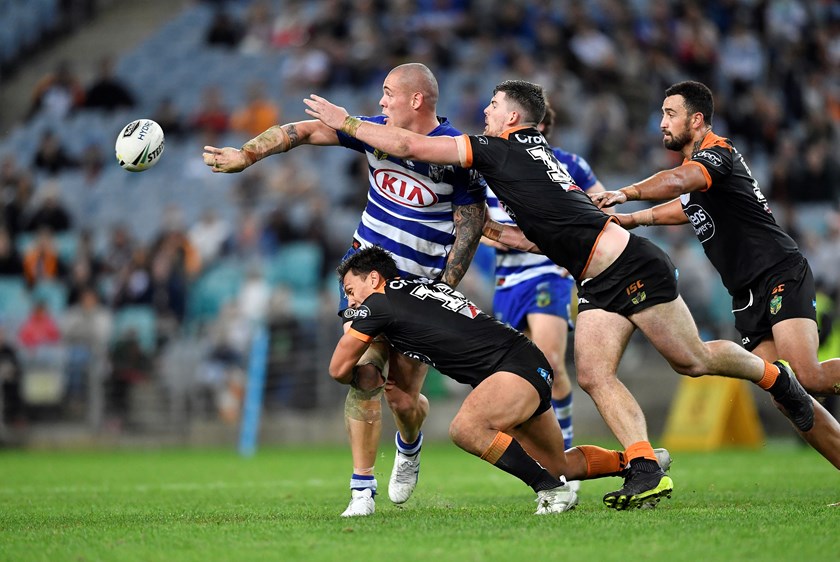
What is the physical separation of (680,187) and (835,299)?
995cm

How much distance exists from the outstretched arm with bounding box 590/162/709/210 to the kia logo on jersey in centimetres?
117

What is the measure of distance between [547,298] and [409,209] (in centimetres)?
223

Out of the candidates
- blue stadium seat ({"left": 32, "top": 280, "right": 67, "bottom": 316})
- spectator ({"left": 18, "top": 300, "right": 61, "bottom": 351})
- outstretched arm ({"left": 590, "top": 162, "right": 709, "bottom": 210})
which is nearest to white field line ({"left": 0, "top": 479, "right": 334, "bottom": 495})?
outstretched arm ({"left": 590, "top": 162, "right": 709, "bottom": 210})

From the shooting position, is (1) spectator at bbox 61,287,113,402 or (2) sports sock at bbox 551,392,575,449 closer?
(2) sports sock at bbox 551,392,575,449

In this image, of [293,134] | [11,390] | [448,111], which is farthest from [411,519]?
[448,111]

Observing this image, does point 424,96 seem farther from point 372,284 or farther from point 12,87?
point 12,87

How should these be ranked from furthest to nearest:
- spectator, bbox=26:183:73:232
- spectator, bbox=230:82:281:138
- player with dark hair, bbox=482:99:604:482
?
spectator, bbox=230:82:281:138 < spectator, bbox=26:183:73:232 < player with dark hair, bbox=482:99:604:482

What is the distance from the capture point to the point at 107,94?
76.6 feet

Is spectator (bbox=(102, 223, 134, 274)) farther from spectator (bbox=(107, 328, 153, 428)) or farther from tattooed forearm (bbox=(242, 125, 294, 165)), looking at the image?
tattooed forearm (bbox=(242, 125, 294, 165))

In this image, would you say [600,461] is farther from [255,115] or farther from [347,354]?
[255,115]

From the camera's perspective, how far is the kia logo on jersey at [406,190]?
779cm

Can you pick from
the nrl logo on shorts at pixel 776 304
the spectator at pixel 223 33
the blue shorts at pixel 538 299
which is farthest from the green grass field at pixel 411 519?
the spectator at pixel 223 33

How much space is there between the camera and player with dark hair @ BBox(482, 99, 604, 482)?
9500 mm

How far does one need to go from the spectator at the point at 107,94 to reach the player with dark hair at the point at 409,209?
646 inches
